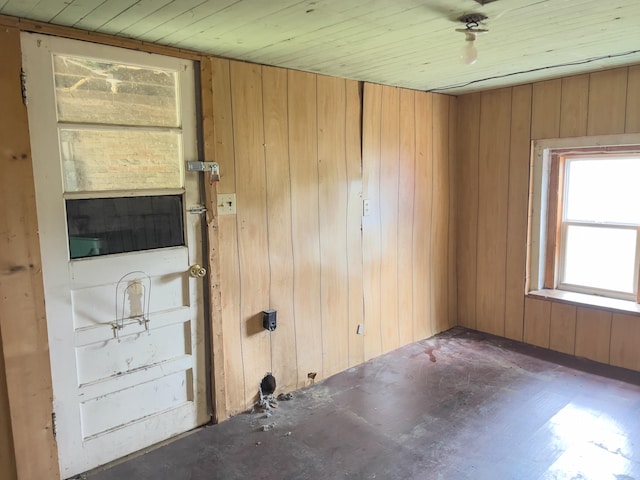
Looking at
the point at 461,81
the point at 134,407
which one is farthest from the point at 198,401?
the point at 461,81

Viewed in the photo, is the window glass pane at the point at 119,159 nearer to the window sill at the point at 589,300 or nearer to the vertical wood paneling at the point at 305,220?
the vertical wood paneling at the point at 305,220

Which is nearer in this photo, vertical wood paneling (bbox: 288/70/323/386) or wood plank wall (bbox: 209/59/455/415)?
wood plank wall (bbox: 209/59/455/415)

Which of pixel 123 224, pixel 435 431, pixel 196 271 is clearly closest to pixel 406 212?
pixel 435 431

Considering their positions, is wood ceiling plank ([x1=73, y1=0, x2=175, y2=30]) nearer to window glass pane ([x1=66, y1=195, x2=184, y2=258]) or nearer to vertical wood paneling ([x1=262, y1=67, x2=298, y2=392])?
window glass pane ([x1=66, y1=195, x2=184, y2=258])

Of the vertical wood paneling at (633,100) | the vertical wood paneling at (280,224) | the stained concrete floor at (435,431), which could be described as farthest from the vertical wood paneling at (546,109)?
the vertical wood paneling at (280,224)

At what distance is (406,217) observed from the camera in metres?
3.79

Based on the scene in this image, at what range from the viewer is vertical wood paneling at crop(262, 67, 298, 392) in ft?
9.34

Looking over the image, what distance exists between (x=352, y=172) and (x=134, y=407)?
207 cm

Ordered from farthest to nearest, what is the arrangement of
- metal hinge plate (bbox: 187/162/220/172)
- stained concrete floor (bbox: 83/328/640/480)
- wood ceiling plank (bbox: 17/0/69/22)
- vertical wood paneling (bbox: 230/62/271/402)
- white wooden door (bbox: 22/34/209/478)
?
vertical wood paneling (bbox: 230/62/271/402) → metal hinge plate (bbox: 187/162/220/172) → stained concrete floor (bbox: 83/328/640/480) → white wooden door (bbox: 22/34/209/478) → wood ceiling plank (bbox: 17/0/69/22)

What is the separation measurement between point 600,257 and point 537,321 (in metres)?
0.70

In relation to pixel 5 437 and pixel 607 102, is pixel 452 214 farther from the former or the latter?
pixel 5 437

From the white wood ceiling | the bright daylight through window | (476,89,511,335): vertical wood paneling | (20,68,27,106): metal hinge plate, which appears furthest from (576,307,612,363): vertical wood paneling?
(20,68,27,106): metal hinge plate

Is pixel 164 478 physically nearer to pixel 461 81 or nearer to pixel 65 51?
pixel 65 51

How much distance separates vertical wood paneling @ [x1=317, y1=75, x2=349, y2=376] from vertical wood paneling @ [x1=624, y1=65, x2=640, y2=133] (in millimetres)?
A: 1950
